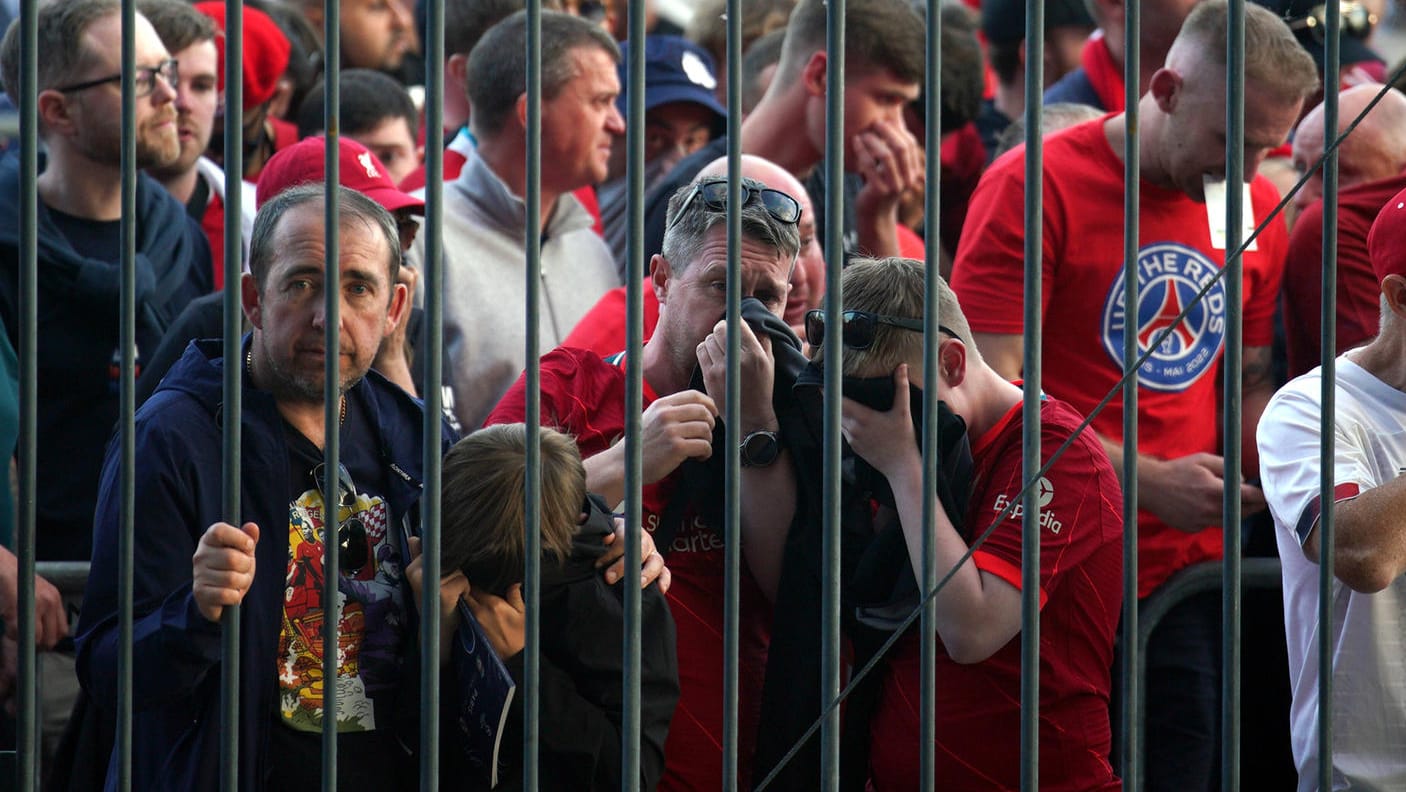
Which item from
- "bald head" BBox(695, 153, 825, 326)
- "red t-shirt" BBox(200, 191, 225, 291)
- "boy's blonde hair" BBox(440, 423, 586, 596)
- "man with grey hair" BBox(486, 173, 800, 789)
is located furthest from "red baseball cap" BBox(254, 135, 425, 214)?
"boy's blonde hair" BBox(440, 423, 586, 596)

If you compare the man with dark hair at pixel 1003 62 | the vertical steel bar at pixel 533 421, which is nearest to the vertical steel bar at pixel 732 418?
the vertical steel bar at pixel 533 421

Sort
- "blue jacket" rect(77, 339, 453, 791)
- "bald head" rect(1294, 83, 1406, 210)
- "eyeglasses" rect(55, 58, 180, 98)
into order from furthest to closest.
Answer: "bald head" rect(1294, 83, 1406, 210)
"eyeglasses" rect(55, 58, 180, 98)
"blue jacket" rect(77, 339, 453, 791)

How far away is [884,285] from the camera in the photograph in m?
2.99

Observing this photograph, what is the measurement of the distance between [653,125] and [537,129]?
3396 mm

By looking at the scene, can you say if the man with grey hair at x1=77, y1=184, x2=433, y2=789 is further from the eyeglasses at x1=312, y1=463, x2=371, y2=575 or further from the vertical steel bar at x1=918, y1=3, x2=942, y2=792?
the vertical steel bar at x1=918, y1=3, x2=942, y2=792

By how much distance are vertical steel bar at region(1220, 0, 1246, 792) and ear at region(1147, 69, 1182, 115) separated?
1.57 m

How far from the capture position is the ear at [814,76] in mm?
4758

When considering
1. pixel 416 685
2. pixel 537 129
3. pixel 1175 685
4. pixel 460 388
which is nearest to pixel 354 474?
pixel 416 685

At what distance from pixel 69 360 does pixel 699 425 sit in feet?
5.98

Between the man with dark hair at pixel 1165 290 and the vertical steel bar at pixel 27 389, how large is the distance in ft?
7.15

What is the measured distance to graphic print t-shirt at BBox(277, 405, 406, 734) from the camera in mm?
2832

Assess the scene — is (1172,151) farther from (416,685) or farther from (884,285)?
(416,685)

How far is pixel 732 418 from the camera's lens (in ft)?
7.98

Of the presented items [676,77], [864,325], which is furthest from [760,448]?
[676,77]
